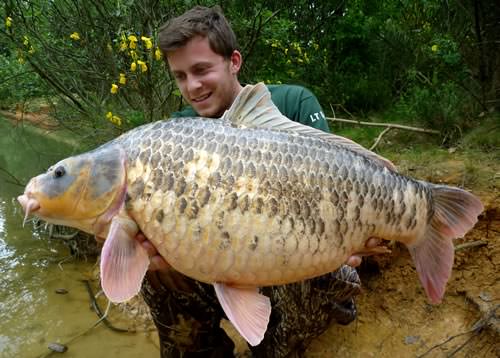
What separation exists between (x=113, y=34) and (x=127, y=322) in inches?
83.2

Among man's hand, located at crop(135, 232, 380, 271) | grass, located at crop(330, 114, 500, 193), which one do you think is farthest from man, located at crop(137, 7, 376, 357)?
grass, located at crop(330, 114, 500, 193)

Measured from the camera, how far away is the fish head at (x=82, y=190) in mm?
1072

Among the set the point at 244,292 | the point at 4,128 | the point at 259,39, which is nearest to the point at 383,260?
the point at 244,292

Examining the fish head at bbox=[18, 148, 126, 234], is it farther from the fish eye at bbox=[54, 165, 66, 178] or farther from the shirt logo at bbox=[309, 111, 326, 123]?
the shirt logo at bbox=[309, 111, 326, 123]

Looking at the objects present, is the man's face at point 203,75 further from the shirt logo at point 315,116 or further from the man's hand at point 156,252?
the man's hand at point 156,252

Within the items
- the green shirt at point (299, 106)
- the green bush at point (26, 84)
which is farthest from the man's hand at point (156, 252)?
the green bush at point (26, 84)

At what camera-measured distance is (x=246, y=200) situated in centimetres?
104

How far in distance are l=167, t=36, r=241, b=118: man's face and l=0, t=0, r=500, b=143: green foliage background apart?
123 centimetres

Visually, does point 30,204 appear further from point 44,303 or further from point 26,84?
point 26,84

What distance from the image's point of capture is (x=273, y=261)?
3.49 ft

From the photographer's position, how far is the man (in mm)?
1539

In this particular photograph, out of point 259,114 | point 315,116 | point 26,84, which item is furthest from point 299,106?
point 26,84

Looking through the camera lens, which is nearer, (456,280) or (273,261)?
(273,261)

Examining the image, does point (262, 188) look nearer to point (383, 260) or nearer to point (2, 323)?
point (383, 260)
